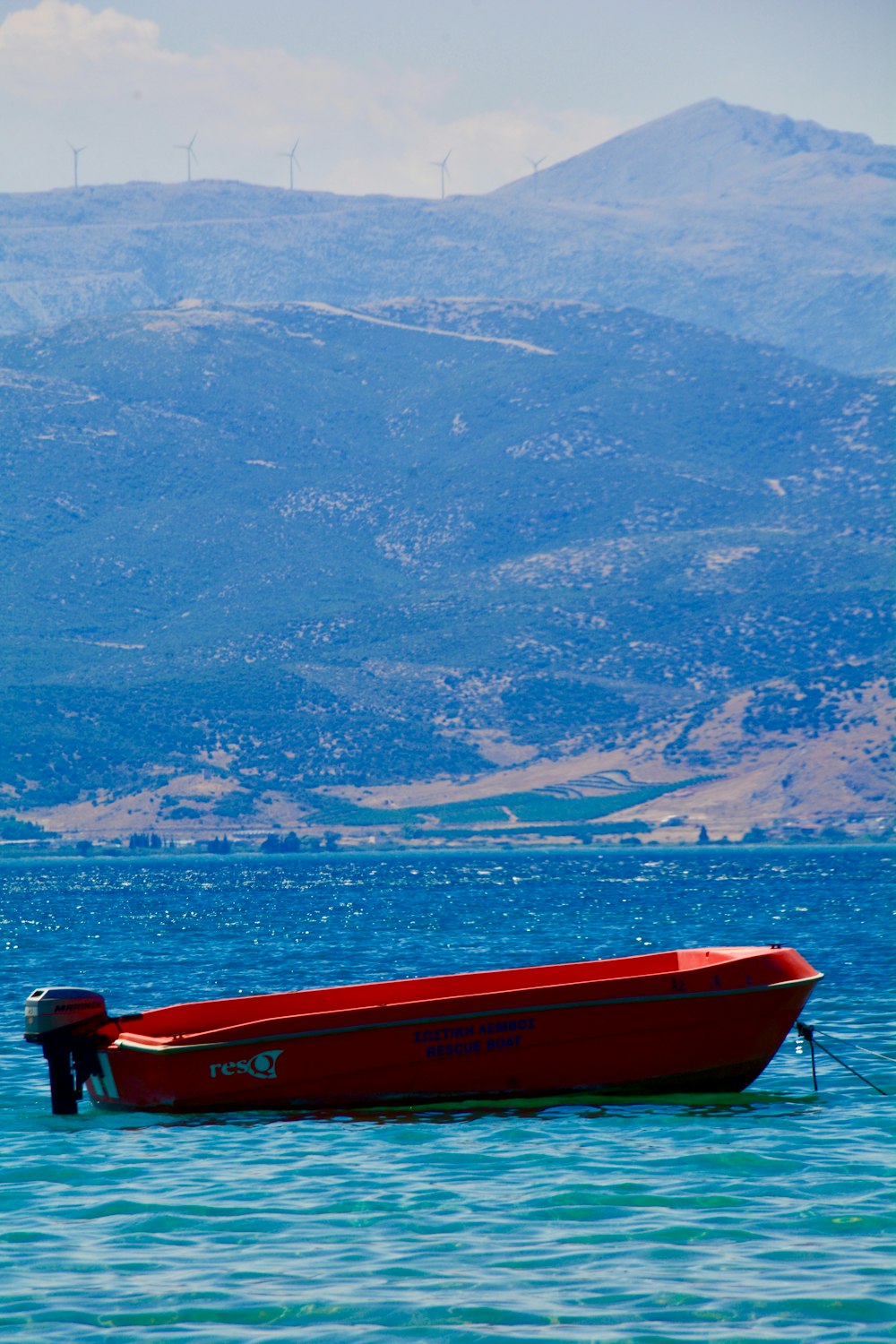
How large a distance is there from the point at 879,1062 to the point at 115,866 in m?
170

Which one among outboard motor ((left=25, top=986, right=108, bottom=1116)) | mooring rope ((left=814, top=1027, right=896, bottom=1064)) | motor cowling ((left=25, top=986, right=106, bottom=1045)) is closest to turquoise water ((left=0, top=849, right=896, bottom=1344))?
mooring rope ((left=814, top=1027, right=896, bottom=1064))

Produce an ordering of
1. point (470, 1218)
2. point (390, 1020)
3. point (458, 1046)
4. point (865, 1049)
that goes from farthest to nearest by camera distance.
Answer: point (865, 1049) < point (458, 1046) < point (390, 1020) < point (470, 1218)

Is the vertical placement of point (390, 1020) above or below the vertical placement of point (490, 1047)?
above

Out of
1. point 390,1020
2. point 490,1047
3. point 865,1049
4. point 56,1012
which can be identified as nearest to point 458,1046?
point 490,1047

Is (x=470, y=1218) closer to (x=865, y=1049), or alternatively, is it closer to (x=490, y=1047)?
(x=490, y=1047)

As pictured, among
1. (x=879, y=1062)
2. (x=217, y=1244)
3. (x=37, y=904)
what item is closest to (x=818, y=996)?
(x=879, y=1062)

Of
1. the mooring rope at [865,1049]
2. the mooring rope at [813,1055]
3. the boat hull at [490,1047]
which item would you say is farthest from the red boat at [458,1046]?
the mooring rope at [865,1049]

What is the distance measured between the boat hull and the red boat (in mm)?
15

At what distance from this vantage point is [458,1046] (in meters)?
23.5

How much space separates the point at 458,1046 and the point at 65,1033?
4.65 meters

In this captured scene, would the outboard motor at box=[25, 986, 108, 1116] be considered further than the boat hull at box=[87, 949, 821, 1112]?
Yes

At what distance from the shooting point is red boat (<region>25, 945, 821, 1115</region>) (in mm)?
23359

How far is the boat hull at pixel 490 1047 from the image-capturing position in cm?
2334

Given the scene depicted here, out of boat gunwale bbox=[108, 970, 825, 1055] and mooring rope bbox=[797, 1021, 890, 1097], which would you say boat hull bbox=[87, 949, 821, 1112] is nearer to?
boat gunwale bbox=[108, 970, 825, 1055]
